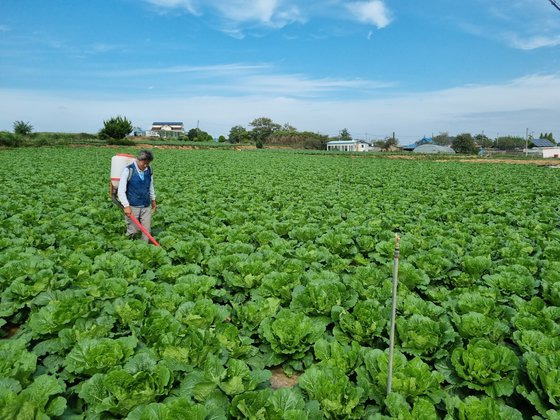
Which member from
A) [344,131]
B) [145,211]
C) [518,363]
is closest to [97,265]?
[145,211]

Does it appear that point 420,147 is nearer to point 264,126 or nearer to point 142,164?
point 264,126

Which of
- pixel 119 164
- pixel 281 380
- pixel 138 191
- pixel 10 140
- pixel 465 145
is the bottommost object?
pixel 281 380

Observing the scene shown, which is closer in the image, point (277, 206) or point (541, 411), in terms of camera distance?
point (541, 411)

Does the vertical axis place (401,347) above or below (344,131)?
below

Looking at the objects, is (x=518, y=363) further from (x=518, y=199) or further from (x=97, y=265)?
(x=518, y=199)

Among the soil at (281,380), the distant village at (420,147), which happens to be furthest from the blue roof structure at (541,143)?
the soil at (281,380)

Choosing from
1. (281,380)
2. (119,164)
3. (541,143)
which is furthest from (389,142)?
(281,380)

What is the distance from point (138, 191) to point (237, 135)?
93783mm

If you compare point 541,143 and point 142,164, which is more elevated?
point 541,143

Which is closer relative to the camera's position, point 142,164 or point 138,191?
point 142,164

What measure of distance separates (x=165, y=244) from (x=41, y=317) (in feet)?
9.77

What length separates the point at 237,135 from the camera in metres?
97.9

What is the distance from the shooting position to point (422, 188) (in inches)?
630

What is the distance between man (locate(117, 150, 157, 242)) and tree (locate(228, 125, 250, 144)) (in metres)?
87.8
